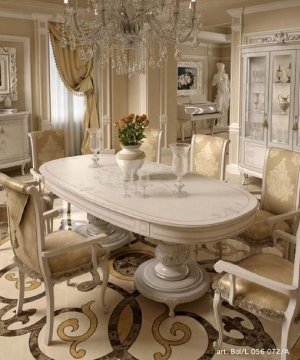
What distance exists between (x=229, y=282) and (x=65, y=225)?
7.91ft

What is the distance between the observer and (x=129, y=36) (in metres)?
3.43

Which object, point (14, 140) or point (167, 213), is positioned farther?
point (14, 140)

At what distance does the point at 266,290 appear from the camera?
209 cm

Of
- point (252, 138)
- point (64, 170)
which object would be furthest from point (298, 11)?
point (64, 170)

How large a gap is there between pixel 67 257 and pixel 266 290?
1122 millimetres

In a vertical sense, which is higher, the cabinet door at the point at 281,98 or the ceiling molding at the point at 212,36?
the ceiling molding at the point at 212,36

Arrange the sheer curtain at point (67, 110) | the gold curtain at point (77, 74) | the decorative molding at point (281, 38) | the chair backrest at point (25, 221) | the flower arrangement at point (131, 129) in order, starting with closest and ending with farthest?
the chair backrest at point (25, 221) → the flower arrangement at point (131, 129) → the decorative molding at point (281, 38) → the gold curtain at point (77, 74) → the sheer curtain at point (67, 110)

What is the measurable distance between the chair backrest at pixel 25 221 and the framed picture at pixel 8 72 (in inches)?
170

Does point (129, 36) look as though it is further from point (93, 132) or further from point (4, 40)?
point (4, 40)

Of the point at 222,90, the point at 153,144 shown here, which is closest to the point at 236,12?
the point at 153,144

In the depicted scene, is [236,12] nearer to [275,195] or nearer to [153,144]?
[153,144]

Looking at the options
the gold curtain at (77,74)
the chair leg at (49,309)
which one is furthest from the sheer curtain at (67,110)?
the chair leg at (49,309)

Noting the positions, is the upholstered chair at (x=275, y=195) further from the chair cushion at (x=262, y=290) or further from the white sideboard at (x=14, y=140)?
the white sideboard at (x=14, y=140)

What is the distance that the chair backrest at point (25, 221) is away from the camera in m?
2.17
